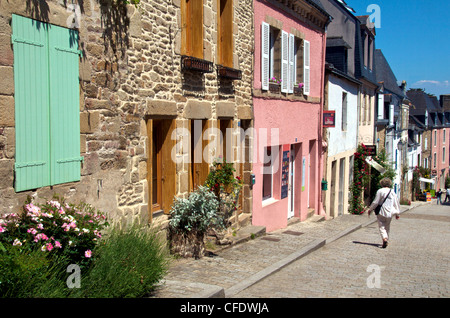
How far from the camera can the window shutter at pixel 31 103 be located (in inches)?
196

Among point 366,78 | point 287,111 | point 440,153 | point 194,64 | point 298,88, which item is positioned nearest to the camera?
point 194,64

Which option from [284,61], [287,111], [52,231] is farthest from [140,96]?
[287,111]

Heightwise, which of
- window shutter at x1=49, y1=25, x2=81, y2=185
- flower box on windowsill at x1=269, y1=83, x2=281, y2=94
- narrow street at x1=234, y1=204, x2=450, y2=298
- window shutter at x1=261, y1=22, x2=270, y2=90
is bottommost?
narrow street at x1=234, y1=204, x2=450, y2=298

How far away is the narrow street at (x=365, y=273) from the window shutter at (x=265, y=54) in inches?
158

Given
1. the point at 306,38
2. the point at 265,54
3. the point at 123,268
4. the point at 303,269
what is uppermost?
the point at 306,38

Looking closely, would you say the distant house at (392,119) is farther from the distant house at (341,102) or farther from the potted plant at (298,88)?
the potted plant at (298,88)

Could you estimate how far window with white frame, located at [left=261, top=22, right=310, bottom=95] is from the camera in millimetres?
11844

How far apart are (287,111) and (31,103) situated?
29.5 feet

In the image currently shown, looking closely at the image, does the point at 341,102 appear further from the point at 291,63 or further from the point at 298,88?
the point at 291,63

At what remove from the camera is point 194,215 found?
799 cm

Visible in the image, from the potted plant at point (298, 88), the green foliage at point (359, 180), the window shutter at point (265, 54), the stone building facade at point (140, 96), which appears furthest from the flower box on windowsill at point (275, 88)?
the green foliage at point (359, 180)

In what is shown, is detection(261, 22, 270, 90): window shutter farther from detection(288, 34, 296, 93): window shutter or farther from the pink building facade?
detection(288, 34, 296, 93): window shutter

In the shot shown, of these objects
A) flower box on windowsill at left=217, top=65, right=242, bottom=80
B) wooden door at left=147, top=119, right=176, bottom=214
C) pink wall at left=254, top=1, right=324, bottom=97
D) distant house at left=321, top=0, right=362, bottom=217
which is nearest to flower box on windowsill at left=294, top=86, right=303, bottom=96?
pink wall at left=254, top=1, right=324, bottom=97

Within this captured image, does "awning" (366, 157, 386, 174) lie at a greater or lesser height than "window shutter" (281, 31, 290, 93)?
lesser
